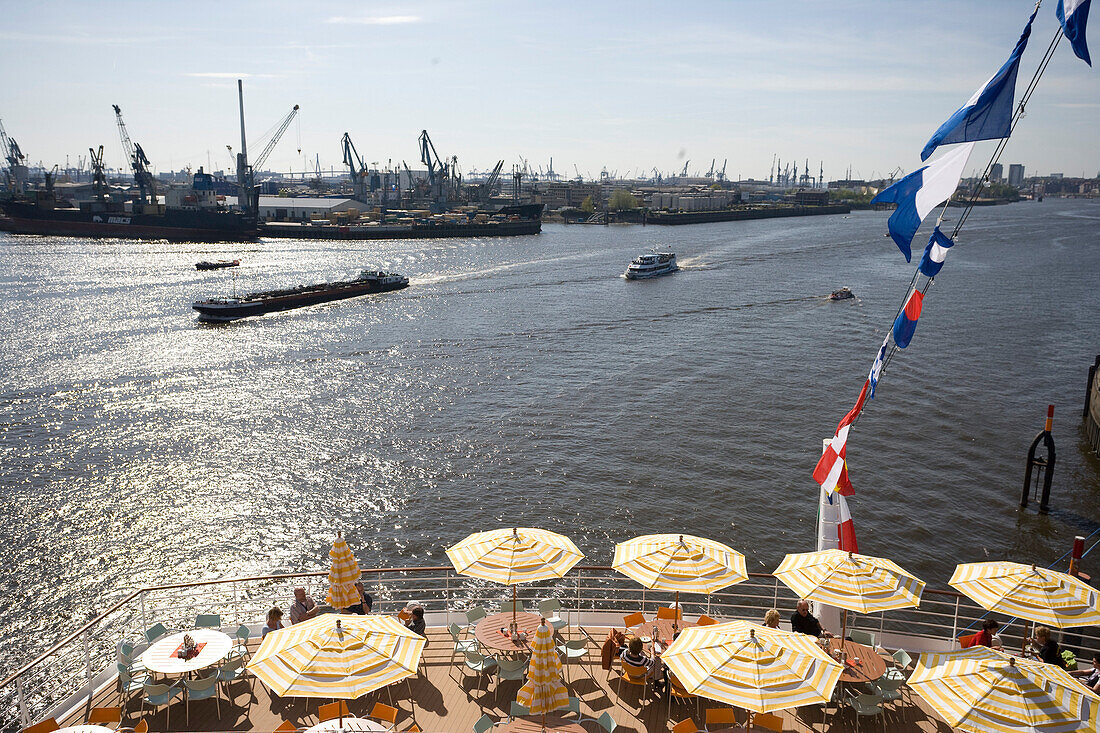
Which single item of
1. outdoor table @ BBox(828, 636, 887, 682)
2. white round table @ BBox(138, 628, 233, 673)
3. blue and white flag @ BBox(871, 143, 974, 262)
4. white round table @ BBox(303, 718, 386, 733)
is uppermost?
blue and white flag @ BBox(871, 143, 974, 262)

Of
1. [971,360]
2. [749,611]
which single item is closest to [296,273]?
[971,360]

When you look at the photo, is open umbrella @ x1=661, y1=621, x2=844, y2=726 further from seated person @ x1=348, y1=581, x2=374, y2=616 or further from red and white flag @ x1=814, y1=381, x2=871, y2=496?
seated person @ x1=348, y1=581, x2=374, y2=616

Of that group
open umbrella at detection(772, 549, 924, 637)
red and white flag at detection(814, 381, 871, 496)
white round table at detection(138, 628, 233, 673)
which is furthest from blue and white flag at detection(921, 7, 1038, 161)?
white round table at detection(138, 628, 233, 673)

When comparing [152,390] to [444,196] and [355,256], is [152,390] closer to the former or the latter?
[355,256]

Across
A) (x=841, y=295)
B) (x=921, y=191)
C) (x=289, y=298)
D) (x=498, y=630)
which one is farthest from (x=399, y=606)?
(x=841, y=295)

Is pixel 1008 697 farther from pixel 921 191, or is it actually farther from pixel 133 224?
pixel 133 224

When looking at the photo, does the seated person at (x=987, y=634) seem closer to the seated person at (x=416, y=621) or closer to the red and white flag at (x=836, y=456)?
the red and white flag at (x=836, y=456)
